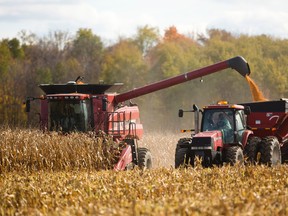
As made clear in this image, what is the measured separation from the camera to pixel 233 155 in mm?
15461

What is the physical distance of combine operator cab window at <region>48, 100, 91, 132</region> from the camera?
17.9 metres

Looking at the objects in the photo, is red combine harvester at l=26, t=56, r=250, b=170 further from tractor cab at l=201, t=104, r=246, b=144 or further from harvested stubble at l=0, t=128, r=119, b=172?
tractor cab at l=201, t=104, r=246, b=144

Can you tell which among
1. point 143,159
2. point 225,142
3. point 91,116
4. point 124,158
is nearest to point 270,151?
point 225,142

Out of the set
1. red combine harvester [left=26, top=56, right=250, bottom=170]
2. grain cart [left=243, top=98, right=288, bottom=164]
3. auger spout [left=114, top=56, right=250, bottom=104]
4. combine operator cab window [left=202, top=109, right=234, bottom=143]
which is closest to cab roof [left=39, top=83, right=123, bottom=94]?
red combine harvester [left=26, top=56, right=250, bottom=170]

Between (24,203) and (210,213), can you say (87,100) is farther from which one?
(210,213)

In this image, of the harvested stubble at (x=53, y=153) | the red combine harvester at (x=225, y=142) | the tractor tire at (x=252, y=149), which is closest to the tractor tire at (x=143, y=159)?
the harvested stubble at (x=53, y=153)

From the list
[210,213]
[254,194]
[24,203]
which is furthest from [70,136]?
[210,213]

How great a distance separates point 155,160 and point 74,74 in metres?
38.4

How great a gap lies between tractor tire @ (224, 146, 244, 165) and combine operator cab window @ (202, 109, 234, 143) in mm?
779

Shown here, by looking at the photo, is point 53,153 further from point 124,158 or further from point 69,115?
point 69,115

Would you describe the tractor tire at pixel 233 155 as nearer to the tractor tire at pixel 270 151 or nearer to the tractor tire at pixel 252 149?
the tractor tire at pixel 252 149

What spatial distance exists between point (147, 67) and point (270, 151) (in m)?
42.0

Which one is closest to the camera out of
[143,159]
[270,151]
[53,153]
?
[53,153]

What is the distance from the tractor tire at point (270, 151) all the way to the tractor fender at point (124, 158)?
9.73ft
